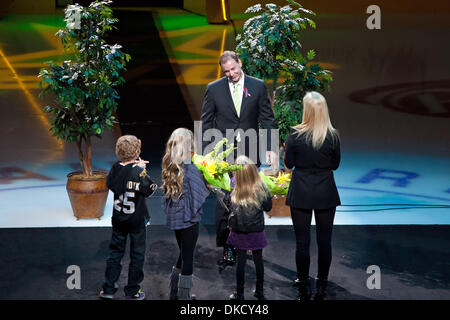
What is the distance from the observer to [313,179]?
4.55 meters

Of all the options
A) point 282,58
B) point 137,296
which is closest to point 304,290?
point 137,296

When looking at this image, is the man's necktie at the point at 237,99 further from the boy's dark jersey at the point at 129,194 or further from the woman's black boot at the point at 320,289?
the woman's black boot at the point at 320,289

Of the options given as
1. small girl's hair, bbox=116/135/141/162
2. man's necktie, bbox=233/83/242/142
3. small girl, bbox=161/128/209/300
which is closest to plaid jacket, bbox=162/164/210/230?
small girl, bbox=161/128/209/300

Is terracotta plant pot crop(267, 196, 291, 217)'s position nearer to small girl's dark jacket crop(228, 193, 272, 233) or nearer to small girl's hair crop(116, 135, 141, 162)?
small girl's dark jacket crop(228, 193, 272, 233)

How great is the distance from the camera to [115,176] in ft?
14.9

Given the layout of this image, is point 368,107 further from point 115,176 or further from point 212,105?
point 115,176

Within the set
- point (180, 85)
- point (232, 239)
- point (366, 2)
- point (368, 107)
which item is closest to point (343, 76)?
point (368, 107)

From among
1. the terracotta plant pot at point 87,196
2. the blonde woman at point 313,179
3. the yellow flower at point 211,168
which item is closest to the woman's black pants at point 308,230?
the blonde woman at point 313,179

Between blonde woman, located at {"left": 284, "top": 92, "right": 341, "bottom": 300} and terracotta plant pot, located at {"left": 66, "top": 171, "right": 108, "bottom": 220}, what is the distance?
248cm

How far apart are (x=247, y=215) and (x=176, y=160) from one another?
650 mm

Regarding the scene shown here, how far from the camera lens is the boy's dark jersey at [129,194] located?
4480 mm

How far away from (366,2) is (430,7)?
2.05 metres

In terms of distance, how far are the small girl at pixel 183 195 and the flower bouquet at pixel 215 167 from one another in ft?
0.38

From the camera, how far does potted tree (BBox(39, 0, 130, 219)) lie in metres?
6.14
